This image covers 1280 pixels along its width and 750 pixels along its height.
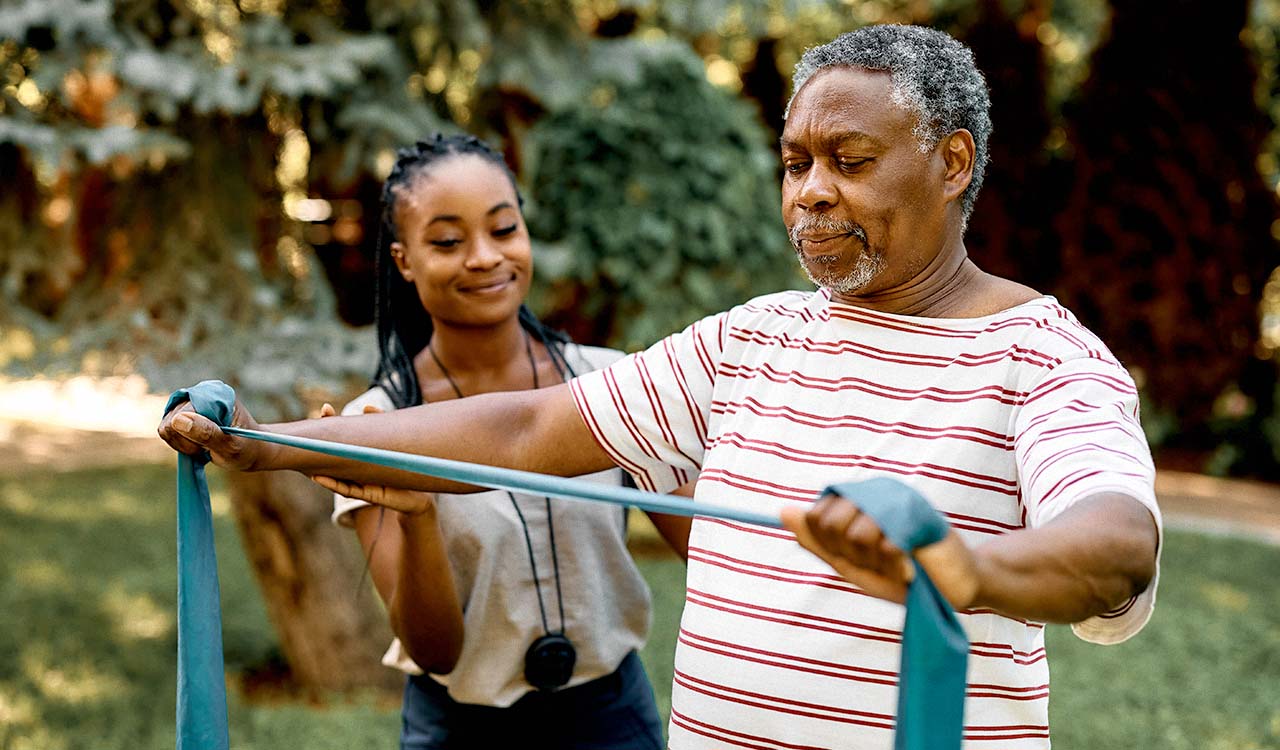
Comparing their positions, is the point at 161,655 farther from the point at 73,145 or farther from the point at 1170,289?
the point at 1170,289

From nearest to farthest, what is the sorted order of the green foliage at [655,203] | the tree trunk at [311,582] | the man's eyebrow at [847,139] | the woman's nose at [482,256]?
the man's eyebrow at [847,139]
the woman's nose at [482,256]
the tree trunk at [311,582]
the green foliage at [655,203]

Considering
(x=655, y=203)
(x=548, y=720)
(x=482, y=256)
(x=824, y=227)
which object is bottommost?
(x=548, y=720)

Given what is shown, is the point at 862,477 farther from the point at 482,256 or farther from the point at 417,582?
the point at 482,256

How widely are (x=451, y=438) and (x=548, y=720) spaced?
0.76 m

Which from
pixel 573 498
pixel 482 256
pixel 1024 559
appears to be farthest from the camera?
pixel 482 256

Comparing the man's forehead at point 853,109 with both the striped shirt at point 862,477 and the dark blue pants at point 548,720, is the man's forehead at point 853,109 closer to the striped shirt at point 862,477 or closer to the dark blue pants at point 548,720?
the striped shirt at point 862,477

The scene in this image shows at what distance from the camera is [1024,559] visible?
1.30m

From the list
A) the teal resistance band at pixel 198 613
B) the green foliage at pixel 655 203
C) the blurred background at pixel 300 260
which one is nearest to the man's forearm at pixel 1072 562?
the teal resistance band at pixel 198 613

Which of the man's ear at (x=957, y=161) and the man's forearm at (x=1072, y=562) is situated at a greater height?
the man's ear at (x=957, y=161)

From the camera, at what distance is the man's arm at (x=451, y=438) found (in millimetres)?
2025

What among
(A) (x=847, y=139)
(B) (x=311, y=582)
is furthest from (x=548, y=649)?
(B) (x=311, y=582)

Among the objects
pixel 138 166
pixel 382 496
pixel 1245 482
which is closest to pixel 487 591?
pixel 382 496

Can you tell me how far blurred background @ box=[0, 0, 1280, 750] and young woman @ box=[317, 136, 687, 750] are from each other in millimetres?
1048

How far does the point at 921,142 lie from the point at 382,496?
3.40 ft
